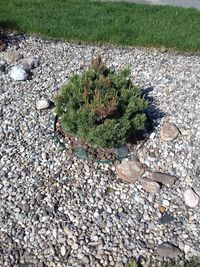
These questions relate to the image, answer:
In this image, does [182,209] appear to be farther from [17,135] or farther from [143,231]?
[17,135]

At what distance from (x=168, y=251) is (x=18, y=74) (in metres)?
3.22

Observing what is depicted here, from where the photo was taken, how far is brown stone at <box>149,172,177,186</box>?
490 centimetres

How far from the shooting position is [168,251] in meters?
4.21

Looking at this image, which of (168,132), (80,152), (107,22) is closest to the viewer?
(80,152)

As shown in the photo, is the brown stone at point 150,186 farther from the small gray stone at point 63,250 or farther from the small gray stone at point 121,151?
the small gray stone at point 63,250

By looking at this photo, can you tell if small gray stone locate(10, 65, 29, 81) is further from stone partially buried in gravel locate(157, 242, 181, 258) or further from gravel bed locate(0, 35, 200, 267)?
stone partially buried in gravel locate(157, 242, 181, 258)

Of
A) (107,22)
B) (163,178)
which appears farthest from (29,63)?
(163,178)

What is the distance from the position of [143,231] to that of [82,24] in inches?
172

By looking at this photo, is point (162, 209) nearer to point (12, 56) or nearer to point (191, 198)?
point (191, 198)

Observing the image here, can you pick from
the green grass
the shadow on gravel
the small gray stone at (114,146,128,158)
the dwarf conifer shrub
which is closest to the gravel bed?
the shadow on gravel

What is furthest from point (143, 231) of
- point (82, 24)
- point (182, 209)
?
point (82, 24)

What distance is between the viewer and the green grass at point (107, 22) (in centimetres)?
743

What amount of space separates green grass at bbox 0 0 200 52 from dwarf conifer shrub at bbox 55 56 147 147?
2302 mm

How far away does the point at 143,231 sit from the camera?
4.41 metres
